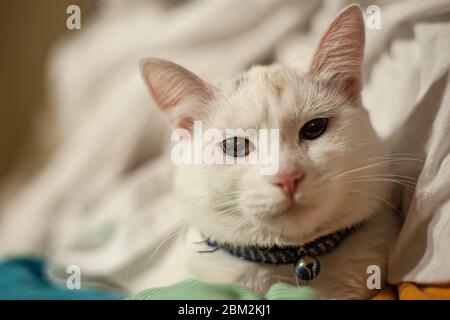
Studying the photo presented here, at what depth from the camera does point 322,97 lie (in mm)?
800

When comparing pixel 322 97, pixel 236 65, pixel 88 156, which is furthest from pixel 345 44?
pixel 88 156

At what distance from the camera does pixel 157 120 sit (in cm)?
135

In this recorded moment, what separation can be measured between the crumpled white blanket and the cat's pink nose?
22cm

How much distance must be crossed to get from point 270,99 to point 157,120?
646 millimetres

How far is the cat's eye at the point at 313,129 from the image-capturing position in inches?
30.3

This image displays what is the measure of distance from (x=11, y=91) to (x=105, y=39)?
1.25ft

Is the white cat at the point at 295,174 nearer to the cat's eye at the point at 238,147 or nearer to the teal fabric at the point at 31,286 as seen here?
the cat's eye at the point at 238,147

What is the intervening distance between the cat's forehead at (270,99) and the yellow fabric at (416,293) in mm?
304

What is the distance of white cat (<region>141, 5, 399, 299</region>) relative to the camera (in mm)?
726

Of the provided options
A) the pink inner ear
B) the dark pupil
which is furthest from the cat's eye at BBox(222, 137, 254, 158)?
the pink inner ear

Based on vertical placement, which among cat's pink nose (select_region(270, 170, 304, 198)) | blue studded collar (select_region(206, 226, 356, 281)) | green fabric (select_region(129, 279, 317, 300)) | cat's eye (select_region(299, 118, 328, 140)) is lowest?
green fabric (select_region(129, 279, 317, 300))

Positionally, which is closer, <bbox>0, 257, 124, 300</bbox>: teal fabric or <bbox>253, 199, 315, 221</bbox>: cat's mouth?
<bbox>253, 199, 315, 221</bbox>: cat's mouth

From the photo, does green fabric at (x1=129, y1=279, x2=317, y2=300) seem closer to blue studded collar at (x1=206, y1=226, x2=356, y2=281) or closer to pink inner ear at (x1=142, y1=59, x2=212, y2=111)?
blue studded collar at (x1=206, y1=226, x2=356, y2=281)

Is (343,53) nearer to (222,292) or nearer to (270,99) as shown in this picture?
(270,99)
